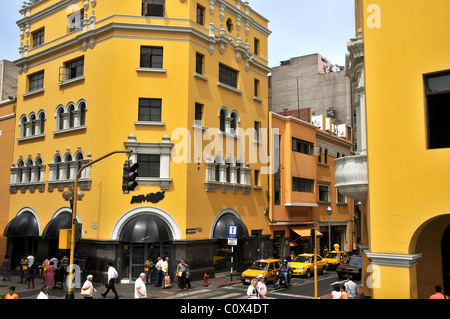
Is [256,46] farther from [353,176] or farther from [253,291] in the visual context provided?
[253,291]

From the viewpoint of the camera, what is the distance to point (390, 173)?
1127 cm

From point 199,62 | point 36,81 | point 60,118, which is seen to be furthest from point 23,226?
point 199,62

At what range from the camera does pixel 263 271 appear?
26062mm

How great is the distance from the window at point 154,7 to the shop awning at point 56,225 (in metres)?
15.3

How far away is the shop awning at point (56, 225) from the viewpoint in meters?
27.5

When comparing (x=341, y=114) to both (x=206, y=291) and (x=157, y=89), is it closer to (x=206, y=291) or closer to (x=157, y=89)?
(x=157, y=89)

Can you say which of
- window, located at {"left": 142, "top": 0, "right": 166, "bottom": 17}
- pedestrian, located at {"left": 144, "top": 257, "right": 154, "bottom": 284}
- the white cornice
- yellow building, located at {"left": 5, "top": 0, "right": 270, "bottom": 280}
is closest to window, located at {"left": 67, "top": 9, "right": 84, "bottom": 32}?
yellow building, located at {"left": 5, "top": 0, "right": 270, "bottom": 280}

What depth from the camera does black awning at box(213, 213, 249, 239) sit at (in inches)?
1128

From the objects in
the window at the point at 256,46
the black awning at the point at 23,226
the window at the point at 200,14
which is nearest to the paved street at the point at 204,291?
the black awning at the point at 23,226

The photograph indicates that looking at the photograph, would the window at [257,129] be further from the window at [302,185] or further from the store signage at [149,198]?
the store signage at [149,198]

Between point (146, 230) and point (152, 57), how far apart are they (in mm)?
11897

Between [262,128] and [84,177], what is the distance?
15.4 meters

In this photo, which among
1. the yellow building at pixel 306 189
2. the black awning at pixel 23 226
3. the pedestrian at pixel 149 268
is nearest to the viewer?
the pedestrian at pixel 149 268
